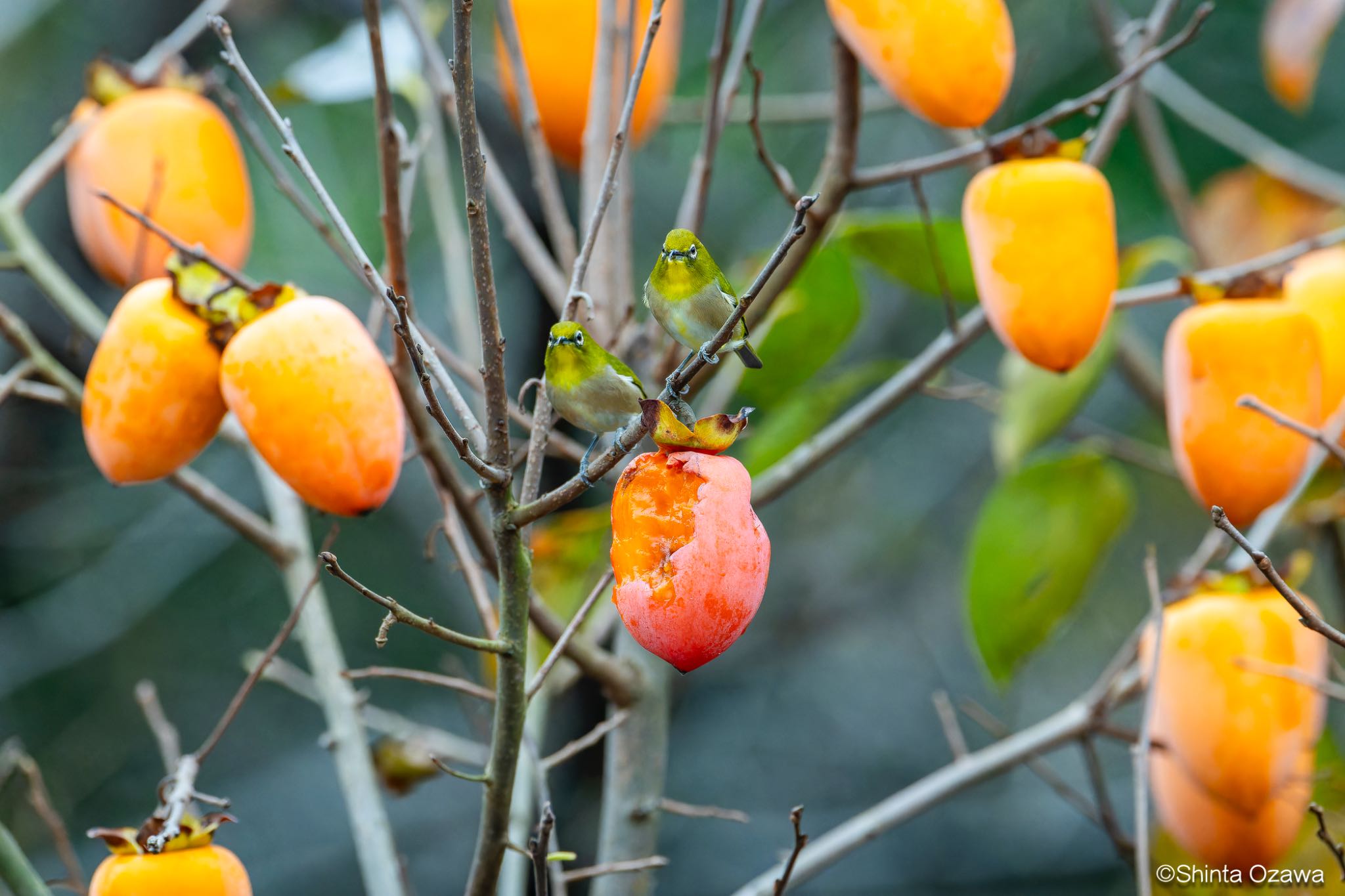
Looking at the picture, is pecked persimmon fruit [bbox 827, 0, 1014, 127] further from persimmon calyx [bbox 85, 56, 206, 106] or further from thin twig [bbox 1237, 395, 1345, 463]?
persimmon calyx [bbox 85, 56, 206, 106]

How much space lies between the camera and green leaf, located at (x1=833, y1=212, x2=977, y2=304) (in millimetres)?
717

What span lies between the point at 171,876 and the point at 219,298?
0.22 meters

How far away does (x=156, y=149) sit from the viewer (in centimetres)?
61

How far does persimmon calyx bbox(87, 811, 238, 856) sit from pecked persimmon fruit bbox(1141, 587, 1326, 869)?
16.5 inches

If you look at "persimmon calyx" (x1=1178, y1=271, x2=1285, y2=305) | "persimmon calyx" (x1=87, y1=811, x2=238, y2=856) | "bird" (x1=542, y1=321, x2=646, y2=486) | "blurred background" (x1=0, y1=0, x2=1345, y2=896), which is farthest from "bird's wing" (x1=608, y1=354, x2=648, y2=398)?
"blurred background" (x1=0, y1=0, x2=1345, y2=896)

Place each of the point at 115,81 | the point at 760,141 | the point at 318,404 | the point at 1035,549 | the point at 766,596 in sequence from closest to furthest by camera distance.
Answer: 1. the point at 318,404
2. the point at 760,141
3. the point at 115,81
4. the point at 1035,549
5. the point at 766,596

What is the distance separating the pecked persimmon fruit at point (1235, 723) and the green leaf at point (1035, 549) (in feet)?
0.50

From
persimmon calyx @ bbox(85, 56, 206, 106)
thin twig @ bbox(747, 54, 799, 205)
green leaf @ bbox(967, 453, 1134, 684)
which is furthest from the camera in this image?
green leaf @ bbox(967, 453, 1134, 684)

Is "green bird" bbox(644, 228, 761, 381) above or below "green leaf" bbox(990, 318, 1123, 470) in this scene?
below

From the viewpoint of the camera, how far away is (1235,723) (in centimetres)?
56

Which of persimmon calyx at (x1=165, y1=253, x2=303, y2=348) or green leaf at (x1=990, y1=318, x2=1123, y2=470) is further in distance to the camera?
green leaf at (x1=990, y1=318, x2=1123, y2=470)

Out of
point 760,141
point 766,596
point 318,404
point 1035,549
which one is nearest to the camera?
point 318,404

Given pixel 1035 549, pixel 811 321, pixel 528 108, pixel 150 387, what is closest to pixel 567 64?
pixel 528 108

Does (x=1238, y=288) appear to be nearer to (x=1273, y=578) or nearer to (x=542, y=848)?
(x=1273, y=578)
